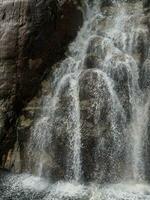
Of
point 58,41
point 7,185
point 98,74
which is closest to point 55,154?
point 7,185

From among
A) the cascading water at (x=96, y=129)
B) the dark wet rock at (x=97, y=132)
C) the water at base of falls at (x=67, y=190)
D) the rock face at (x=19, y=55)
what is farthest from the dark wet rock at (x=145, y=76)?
the rock face at (x=19, y=55)

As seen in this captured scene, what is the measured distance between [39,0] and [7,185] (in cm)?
645

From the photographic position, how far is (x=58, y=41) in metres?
14.2

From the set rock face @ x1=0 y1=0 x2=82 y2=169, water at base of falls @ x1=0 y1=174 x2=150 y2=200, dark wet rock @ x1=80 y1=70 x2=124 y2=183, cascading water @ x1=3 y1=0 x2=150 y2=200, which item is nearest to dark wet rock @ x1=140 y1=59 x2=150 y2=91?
cascading water @ x1=3 y1=0 x2=150 y2=200

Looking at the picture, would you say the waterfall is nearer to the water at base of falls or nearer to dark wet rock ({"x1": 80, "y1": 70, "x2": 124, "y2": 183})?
dark wet rock ({"x1": 80, "y1": 70, "x2": 124, "y2": 183})

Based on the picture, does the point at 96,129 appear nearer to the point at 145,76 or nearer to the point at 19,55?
the point at 145,76

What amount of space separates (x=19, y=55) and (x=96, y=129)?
12.4 feet

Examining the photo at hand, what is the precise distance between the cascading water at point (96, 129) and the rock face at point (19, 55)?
0.75 m

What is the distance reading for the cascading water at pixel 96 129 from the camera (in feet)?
38.7

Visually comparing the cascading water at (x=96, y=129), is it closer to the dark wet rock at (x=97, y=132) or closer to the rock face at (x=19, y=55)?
the dark wet rock at (x=97, y=132)

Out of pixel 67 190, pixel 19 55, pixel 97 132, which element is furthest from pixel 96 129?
pixel 19 55

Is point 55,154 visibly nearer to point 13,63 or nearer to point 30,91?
point 30,91

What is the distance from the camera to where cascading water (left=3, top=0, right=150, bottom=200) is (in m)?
11.8

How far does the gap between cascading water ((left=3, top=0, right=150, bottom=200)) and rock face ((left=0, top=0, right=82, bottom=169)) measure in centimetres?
75
